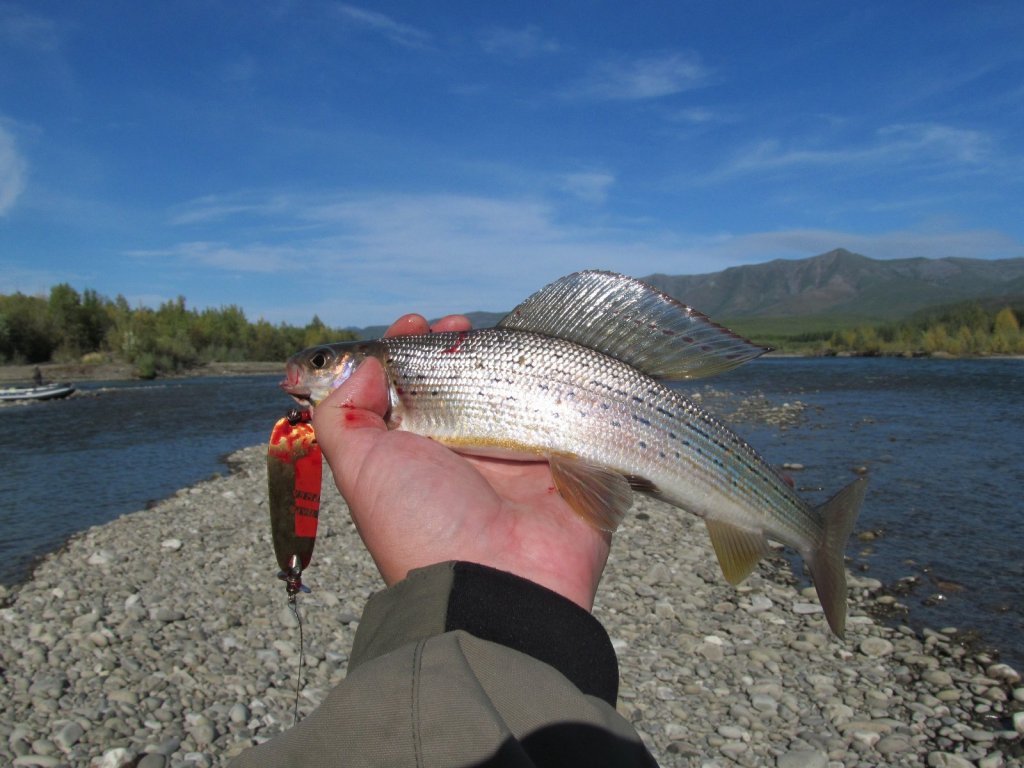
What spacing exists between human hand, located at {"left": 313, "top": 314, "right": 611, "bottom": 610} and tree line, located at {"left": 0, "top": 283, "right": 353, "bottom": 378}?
243 feet

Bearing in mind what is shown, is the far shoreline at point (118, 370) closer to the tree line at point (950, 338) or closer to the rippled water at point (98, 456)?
the tree line at point (950, 338)

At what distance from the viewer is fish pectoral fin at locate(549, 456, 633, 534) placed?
11.2 feet

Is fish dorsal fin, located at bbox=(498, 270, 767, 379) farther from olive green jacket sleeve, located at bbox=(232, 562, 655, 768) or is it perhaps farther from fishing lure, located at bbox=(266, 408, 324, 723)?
olive green jacket sleeve, located at bbox=(232, 562, 655, 768)

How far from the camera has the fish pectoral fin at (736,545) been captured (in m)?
3.78

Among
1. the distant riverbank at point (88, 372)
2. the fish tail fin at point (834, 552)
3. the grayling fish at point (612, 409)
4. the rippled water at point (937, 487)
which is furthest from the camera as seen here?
the distant riverbank at point (88, 372)

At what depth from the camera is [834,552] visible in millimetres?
3824

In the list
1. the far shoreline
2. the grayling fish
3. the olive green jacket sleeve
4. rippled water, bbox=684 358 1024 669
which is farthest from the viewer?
the far shoreline

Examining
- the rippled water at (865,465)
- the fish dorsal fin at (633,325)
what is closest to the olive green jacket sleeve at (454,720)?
the fish dorsal fin at (633,325)

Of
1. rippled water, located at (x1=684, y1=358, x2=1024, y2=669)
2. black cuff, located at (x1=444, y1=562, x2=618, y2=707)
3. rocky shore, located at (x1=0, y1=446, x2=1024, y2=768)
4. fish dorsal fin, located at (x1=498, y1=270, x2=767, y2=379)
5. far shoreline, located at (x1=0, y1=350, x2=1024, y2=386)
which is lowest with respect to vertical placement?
rippled water, located at (x1=684, y1=358, x2=1024, y2=669)

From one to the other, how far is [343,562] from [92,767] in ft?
15.9

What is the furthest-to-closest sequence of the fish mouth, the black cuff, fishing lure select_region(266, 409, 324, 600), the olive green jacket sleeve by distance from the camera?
fishing lure select_region(266, 409, 324, 600) < the fish mouth < the black cuff < the olive green jacket sleeve

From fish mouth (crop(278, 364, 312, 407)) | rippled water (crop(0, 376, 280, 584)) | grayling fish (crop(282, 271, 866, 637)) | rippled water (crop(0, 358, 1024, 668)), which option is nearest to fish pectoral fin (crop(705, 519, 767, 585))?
grayling fish (crop(282, 271, 866, 637))

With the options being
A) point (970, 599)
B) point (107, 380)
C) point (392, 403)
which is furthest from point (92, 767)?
point (107, 380)

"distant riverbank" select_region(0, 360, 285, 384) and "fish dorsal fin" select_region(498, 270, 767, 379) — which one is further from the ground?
"fish dorsal fin" select_region(498, 270, 767, 379)
